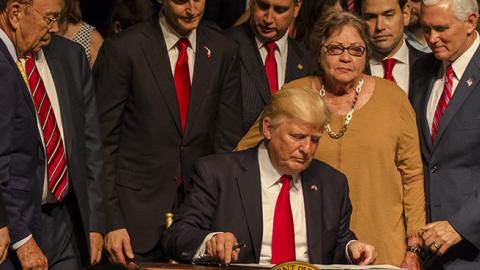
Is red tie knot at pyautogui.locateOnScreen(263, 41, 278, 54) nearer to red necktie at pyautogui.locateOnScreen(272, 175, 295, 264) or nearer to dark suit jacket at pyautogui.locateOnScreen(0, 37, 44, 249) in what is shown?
red necktie at pyautogui.locateOnScreen(272, 175, 295, 264)

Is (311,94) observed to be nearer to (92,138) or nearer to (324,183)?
(324,183)

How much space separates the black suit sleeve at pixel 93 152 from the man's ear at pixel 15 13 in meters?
0.74

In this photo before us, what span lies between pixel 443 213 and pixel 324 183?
31.1 inches

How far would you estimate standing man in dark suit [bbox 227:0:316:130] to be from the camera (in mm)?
7117

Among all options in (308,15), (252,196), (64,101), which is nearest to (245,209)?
(252,196)

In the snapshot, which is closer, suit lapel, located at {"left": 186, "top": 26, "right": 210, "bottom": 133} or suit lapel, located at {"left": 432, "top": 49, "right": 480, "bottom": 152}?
suit lapel, located at {"left": 432, "top": 49, "right": 480, "bottom": 152}

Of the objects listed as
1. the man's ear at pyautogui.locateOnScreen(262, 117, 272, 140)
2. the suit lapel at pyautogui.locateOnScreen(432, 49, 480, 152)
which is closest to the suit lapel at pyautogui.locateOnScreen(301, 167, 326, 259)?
the man's ear at pyautogui.locateOnScreen(262, 117, 272, 140)

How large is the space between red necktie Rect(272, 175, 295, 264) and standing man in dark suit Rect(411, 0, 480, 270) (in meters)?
0.86

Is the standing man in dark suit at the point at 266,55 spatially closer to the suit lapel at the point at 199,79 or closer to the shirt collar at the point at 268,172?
the suit lapel at the point at 199,79

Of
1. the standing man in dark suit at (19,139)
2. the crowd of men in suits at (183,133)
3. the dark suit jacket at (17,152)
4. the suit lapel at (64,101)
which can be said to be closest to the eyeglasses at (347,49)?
the crowd of men in suits at (183,133)

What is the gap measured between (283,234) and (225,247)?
1.67 feet

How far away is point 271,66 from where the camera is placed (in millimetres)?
7227

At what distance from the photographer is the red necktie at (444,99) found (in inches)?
253

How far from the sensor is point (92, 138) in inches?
244
